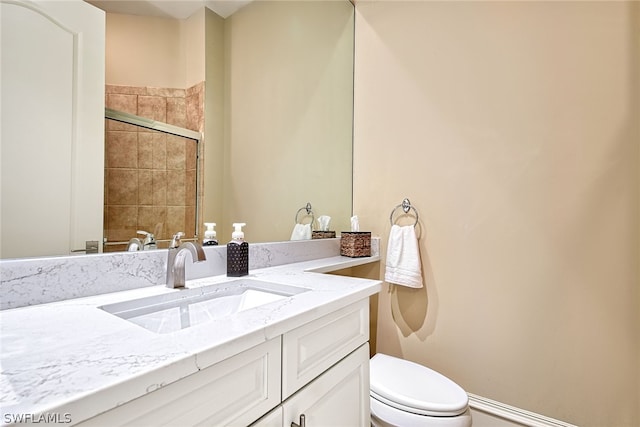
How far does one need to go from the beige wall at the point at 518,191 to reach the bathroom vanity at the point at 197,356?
758 mm

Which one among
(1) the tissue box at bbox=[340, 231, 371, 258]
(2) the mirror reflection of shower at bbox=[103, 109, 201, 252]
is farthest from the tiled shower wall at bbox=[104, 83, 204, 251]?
(1) the tissue box at bbox=[340, 231, 371, 258]

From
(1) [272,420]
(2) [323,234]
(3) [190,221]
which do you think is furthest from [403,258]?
(1) [272,420]

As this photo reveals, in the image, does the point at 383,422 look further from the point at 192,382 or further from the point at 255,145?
the point at 255,145

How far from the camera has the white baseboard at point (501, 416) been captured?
1.36 metres

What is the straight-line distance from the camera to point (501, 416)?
1.44m

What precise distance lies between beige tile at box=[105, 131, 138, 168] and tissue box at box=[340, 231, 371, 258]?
1054mm

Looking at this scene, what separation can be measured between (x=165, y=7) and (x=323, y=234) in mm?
1175

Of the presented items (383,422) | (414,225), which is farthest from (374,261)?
(383,422)

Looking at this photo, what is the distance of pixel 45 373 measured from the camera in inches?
17.1

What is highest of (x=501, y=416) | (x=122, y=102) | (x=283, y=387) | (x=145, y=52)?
(x=145, y=52)

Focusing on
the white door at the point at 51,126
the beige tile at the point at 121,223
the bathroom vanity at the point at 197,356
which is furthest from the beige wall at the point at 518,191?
the white door at the point at 51,126

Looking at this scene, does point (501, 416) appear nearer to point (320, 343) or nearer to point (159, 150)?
point (320, 343)

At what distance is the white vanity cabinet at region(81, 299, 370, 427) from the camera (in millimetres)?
487

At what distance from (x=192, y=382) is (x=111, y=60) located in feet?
2.97
